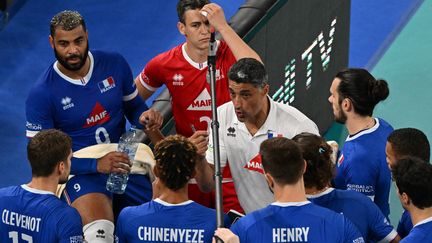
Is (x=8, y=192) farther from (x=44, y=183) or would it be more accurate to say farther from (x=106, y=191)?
(x=106, y=191)

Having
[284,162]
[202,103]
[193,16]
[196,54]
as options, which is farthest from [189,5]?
[284,162]

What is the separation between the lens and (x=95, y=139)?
7539 mm

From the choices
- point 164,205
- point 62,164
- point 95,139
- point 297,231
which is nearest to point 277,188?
point 297,231

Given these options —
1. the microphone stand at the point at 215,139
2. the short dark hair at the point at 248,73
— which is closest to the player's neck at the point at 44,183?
the microphone stand at the point at 215,139

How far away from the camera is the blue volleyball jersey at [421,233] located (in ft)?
19.1

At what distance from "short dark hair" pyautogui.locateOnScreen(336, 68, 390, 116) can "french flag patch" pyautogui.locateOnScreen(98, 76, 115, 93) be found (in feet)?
5.23

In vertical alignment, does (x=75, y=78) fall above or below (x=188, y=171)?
above

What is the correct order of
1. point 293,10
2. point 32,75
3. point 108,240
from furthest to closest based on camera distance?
point 32,75, point 293,10, point 108,240

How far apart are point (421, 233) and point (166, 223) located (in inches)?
55.0

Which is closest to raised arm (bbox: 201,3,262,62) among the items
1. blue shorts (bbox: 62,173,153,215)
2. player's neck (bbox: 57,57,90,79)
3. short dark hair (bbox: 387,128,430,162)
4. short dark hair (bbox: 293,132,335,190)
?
player's neck (bbox: 57,57,90,79)

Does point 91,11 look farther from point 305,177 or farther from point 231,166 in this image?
point 305,177

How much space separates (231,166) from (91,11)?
5692mm

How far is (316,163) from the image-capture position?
6098mm

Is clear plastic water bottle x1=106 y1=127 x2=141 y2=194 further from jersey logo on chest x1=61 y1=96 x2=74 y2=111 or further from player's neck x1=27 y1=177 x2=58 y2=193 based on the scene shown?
player's neck x1=27 y1=177 x2=58 y2=193
